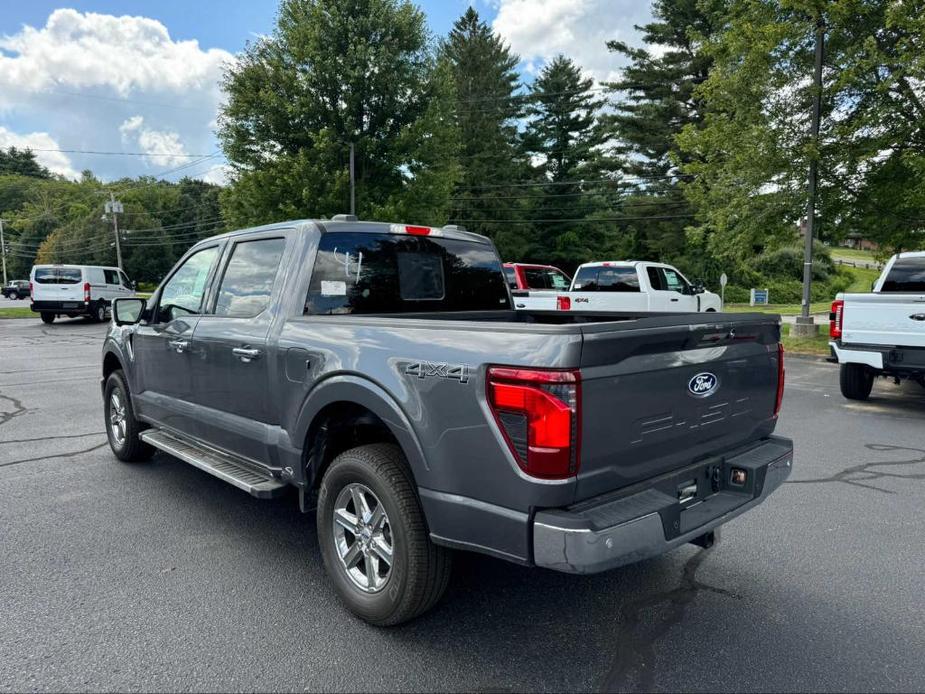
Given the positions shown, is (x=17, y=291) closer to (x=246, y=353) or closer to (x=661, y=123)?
(x=661, y=123)

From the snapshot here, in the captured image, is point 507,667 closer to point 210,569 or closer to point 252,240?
point 210,569

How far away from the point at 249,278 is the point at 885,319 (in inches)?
286

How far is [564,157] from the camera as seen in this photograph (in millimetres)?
46031

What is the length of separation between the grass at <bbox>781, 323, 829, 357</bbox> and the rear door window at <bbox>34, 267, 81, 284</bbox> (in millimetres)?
22691

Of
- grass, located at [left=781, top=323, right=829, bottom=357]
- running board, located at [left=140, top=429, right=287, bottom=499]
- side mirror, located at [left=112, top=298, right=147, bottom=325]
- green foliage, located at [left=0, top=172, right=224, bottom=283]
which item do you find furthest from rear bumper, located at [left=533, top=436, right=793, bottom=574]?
green foliage, located at [left=0, top=172, right=224, bottom=283]

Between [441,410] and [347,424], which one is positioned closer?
[441,410]

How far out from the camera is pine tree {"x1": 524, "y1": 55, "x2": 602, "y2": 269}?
149 ft

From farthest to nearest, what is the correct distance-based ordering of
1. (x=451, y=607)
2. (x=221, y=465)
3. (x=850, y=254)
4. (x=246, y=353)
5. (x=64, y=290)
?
1. (x=850, y=254)
2. (x=64, y=290)
3. (x=221, y=465)
4. (x=246, y=353)
5. (x=451, y=607)

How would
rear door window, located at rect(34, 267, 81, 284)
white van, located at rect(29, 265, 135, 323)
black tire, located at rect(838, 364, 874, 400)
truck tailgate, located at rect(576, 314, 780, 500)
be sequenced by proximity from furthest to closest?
rear door window, located at rect(34, 267, 81, 284), white van, located at rect(29, 265, 135, 323), black tire, located at rect(838, 364, 874, 400), truck tailgate, located at rect(576, 314, 780, 500)

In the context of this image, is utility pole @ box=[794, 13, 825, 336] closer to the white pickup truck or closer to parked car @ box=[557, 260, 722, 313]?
parked car @ box=[557, 260, 722, 313]

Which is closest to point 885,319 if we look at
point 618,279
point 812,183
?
point 618,279

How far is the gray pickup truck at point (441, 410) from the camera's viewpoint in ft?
7.56

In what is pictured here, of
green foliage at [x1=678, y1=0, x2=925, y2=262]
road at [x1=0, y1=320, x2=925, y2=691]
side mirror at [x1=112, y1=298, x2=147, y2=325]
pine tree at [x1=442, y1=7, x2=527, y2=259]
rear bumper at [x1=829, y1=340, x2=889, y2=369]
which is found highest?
pine tree at [x1=442, y1=7, x2=527, y2=259]

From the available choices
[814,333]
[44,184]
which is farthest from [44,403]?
[44,184]
